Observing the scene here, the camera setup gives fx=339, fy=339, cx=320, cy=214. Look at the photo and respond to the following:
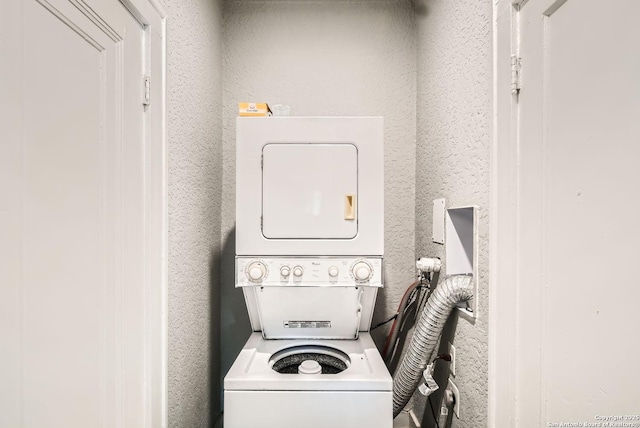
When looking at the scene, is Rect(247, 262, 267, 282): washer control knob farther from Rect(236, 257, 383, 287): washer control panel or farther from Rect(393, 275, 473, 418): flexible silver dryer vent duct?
Rect(393, 275, 473, 418): flexible silver dryer vent duct

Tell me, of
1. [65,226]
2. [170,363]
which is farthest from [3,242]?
[170,363]

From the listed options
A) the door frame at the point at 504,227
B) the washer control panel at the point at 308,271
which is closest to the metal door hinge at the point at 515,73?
the door frame at the point at 504,227

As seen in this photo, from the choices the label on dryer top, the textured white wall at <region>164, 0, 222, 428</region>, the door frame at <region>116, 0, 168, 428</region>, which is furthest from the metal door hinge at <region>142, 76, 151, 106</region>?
the label on dryer top

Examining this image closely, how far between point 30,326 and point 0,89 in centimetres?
47

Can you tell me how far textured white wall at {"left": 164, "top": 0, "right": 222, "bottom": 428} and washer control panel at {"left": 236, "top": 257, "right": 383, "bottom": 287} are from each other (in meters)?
0.28

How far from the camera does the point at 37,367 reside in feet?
2.36

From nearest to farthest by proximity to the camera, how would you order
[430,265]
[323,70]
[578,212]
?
[578,212], [430,265], [323,70]

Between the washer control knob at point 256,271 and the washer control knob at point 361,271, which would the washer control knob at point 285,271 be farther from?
the washer control knob at point 361,271

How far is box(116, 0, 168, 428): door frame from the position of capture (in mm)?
1181

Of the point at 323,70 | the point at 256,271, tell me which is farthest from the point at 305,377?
the point at 323,70

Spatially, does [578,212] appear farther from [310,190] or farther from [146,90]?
[146,90]

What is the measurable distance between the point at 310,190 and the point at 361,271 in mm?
446

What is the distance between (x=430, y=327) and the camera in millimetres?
1442

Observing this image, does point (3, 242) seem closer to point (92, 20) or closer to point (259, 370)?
point (92, 20)
